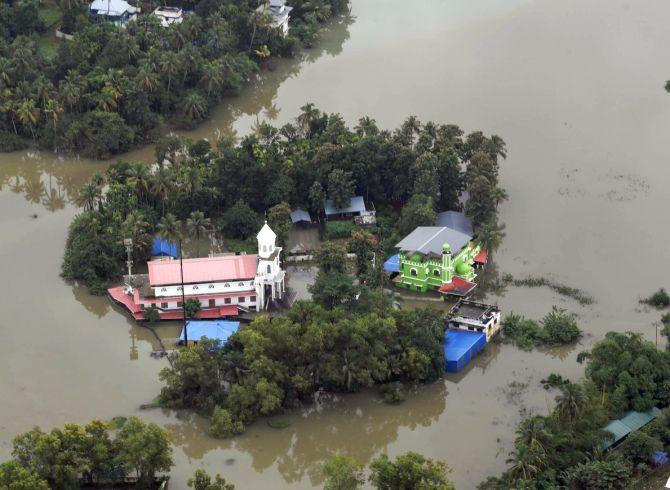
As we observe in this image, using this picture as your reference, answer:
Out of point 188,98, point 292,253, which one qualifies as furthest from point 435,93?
point 292,253

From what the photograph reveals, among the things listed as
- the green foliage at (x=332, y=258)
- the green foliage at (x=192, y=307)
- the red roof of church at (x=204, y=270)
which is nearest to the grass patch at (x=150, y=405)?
the green foliage at (x=192, y=307)

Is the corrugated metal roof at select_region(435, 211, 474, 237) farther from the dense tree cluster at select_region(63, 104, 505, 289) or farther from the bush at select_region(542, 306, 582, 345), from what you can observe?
the bush at select_region(542, 306, 582, 345)

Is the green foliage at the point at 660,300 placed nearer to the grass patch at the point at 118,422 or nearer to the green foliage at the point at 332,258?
the green foliage at the point at 332,258

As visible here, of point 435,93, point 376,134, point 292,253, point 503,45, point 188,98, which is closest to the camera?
point 292,253

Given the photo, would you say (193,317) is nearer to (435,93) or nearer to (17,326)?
(17,326)

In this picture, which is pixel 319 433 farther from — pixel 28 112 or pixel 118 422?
pixel 28 112

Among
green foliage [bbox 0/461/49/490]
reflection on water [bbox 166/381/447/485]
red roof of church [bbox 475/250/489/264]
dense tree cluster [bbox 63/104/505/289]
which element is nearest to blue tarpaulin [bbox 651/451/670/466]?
reflection on water [bbox 166/381/447/485]
